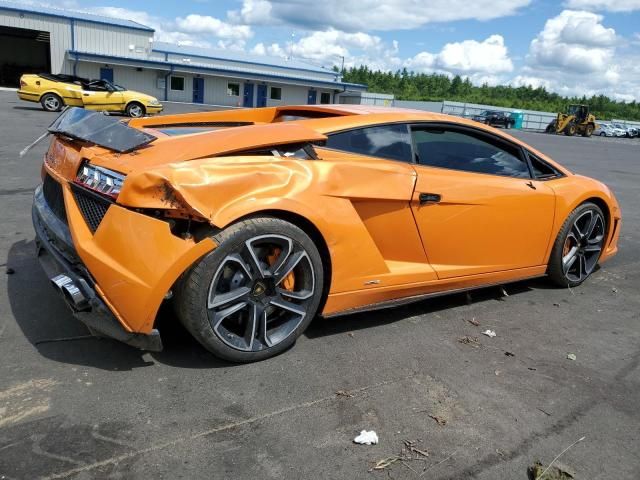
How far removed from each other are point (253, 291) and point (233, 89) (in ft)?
153

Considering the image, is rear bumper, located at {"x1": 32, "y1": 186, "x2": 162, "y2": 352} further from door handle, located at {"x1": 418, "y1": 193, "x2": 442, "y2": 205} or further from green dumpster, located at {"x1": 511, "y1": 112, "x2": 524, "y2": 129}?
green dumpster, located at {"x1": 511, "y1": 112, "x2": 524, "y2": 129}

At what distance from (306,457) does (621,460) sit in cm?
145

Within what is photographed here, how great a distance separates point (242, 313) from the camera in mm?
2939

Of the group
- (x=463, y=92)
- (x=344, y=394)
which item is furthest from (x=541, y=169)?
(x=463, y=92)

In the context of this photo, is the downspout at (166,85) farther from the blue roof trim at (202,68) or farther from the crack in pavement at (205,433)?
the crack in pavement at (205,433)

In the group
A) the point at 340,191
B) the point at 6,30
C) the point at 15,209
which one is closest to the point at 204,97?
the point at 6,30

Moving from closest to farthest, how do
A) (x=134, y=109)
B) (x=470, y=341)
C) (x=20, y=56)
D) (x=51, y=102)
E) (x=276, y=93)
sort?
1. (x=470, y=341)
2. (x=51, y=102)
3. (x=134, y=109)
4. (x=20, y=56)
5. (x=276, y=93)

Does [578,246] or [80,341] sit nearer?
[80,341]

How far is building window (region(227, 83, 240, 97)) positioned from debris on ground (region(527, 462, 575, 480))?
4738 centimetres

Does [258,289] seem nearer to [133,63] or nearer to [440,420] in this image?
[440,420]

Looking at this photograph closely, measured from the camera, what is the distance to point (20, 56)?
47.4m

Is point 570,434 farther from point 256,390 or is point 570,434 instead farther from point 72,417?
point 72,417

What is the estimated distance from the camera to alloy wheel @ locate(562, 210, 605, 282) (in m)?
4.57

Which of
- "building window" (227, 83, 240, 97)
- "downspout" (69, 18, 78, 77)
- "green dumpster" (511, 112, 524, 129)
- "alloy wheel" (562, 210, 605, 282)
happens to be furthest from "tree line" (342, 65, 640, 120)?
"alloy wheel" (562, 210, 605, 282)
